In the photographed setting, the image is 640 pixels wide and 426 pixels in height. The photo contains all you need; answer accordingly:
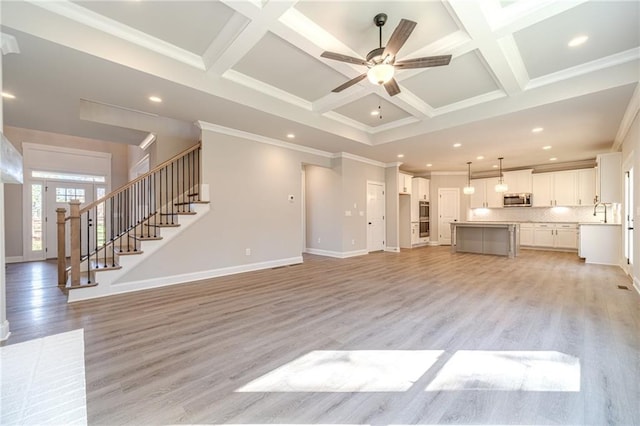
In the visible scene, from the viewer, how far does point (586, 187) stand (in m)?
8.09

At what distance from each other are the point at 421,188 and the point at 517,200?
124 inches

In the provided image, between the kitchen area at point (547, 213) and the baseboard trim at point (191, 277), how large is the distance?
528 cm

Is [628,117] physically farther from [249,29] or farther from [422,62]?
[249,29]

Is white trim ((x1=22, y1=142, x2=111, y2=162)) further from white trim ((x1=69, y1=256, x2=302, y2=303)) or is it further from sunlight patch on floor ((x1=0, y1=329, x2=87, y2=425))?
sunlight patch on floor ((x1=0, y1=329, x2=87, y2=425))

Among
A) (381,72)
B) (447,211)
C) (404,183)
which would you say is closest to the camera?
(381,72)

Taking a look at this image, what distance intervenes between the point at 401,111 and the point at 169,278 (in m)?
5.14

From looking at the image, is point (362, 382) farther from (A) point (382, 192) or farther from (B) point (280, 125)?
(A) point (382, 192)

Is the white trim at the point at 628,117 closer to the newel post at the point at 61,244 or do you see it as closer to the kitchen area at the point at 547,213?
the kitchen area at the point at 547,213

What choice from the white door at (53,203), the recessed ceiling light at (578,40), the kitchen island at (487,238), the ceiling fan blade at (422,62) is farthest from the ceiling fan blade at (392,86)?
the white door at (53,203)

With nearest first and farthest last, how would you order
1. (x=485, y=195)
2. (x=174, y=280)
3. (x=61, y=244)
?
(x=61, y=244) < (x=174, y=280) < (x=485, y=195)

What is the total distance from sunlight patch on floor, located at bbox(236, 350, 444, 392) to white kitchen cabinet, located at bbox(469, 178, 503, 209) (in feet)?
30.2

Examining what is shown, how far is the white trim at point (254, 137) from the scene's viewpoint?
495cm

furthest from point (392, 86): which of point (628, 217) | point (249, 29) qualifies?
point (628, 217)

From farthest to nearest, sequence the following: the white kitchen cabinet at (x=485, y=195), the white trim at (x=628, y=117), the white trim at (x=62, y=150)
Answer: the white kitchen cabinet at (x=485, y=195)
the white trim at (x=62, y=150)
the white trim at (x=628, y=117)
